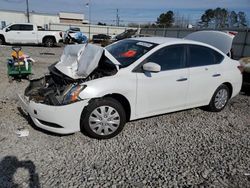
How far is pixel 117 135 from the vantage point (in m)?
3.83

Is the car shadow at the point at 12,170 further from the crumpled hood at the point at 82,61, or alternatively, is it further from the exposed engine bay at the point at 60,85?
the crumpled hood at the point at 82,61

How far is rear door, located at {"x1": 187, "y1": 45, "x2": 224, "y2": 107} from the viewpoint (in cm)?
438

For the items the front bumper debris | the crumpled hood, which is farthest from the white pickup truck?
the front bumper debris

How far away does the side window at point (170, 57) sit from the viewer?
13.1ft

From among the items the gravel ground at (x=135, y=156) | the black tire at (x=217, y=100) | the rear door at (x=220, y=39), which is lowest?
the gravel ground at (x=135, y=156)

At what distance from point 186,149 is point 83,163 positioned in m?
1.53

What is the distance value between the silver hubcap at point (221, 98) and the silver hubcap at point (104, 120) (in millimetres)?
2413

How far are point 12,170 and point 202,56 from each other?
368 cm

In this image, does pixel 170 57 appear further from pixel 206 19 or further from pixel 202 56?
pixel 206 19

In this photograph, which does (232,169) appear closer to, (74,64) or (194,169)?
(194,169)

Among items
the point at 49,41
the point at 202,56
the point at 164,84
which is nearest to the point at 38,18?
the point at 49,41

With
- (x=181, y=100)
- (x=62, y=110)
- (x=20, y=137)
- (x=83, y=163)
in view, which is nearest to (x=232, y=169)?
(x=181, y=100)

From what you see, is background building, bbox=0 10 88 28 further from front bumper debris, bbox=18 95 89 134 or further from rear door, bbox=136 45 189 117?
front bumper debris, bbox=18 95 89 134

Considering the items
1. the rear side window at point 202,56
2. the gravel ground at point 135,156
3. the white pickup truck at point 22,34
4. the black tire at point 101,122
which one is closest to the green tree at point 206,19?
the white pickup truck at point 22,34
